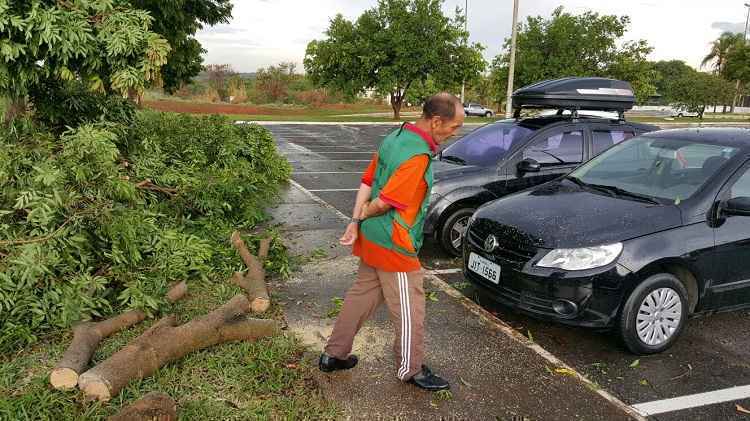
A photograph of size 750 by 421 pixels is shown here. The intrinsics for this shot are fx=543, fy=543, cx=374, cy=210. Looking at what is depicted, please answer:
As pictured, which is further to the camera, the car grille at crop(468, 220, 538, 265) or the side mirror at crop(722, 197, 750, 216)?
the car grille at crop(468, 220, 538, 265)

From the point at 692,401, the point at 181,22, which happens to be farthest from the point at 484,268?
the point at 181,22

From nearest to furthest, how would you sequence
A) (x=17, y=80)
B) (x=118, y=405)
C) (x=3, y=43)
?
(x=118, y=405) < (x=3, y=43) < (x=17, y=80)

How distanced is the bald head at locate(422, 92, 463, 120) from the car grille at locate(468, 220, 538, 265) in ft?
4.57

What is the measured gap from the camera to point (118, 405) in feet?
9.74

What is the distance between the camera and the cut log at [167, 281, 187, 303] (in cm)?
430

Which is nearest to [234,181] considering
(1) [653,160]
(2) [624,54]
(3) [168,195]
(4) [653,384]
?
(3) [168,195]

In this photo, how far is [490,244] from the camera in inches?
164

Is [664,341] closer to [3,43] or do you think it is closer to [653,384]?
[653,384]

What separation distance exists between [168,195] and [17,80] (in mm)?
1774

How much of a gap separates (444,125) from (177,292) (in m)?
2.66

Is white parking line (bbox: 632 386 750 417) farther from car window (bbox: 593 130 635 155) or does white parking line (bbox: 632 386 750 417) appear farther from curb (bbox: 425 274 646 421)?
car window (bbox: 593 130 635 155)

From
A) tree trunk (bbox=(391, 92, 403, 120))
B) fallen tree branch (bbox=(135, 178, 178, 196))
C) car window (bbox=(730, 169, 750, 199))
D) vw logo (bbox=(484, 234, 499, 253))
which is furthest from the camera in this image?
tree trunk (bbox=(391, 92, 403, 120))

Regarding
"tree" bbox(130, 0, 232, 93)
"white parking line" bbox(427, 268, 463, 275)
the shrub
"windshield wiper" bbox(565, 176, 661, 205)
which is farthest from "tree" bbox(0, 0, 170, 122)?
"windshield wiper" bbox(565, 176, 661, 205)

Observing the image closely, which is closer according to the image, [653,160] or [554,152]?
[653,160]
